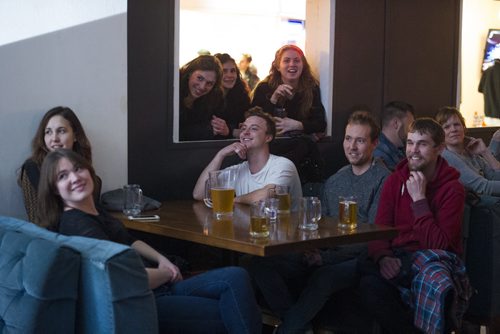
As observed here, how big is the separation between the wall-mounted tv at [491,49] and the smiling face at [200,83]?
3.16 meters

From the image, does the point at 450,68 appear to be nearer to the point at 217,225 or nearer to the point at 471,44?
the point at 471,44

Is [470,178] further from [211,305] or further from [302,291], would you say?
[211,305]

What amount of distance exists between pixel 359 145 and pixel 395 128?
130 cm

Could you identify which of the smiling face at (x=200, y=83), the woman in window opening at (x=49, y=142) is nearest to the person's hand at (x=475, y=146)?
the smiling face at (x=200, y=83)

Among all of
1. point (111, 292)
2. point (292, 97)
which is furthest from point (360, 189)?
point (111, 292)

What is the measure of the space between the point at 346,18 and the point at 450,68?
1.24m

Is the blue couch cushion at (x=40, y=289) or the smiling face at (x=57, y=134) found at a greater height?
the smiling face at (x=57, y=134)

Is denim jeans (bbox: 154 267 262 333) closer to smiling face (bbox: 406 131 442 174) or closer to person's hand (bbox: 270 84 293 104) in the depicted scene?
smiling face (bbox: 406 131 442 174)

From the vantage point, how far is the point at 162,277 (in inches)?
144

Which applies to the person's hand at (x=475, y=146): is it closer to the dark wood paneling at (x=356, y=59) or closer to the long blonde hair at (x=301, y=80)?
the dark wood paneling at (x=356, y=59)

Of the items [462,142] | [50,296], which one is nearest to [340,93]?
[462,142]

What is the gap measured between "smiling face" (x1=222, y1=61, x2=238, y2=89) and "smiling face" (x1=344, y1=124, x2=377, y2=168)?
124 cm

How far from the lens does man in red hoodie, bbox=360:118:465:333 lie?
4.21 meters

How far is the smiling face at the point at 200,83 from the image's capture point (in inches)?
213
